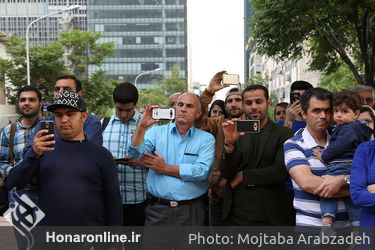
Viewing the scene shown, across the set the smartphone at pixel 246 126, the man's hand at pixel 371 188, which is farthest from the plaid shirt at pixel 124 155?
the man's hand at pixel 371 188

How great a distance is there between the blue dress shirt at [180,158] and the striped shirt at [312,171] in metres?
0.84

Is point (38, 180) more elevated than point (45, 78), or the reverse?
point (45, 78)

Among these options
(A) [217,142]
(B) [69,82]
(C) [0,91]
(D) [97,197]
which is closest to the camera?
(D) [97,197]

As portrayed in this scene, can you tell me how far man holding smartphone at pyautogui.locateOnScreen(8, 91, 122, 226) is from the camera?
9.52 feet

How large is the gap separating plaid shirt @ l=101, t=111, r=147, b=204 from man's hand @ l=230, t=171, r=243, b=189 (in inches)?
43.2

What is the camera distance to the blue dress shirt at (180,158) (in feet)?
12.7

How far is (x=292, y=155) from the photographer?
3.40m

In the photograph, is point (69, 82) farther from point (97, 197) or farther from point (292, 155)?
point (292, 155)

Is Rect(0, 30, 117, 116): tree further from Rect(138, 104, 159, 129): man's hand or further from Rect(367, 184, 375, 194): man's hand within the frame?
Rect(367, 184, 375, 194): man's hand

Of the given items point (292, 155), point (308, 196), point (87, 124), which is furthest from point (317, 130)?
point (87, 124)

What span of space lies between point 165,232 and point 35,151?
1.56 metres

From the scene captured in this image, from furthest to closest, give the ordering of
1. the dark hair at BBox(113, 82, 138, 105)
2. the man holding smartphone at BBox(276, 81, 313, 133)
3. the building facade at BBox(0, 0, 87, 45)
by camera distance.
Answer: the building facade at BBox(0, 0, 87, 45) → the man holding smartphone at BBox(276, 81, 313, 133) → the dark hair at BBox(113, 82, 138, 105)

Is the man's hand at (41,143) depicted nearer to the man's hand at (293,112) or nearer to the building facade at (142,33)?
the man's hand at (293,112)

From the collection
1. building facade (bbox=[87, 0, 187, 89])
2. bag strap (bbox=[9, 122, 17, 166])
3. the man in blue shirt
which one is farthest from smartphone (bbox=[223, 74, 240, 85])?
building facade (bbox=[87, 0, 187, 89])
